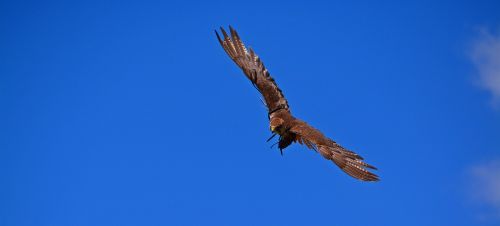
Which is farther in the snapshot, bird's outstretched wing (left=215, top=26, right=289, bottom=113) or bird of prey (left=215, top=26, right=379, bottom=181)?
bird's outstretched wing (left=215, top=26, right=289, bottom=113)

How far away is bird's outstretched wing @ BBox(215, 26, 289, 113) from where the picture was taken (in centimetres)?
1888

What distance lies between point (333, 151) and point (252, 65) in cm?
515

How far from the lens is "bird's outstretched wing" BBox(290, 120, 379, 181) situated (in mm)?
14867

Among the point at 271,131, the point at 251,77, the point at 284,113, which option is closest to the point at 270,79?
the point at 251,77

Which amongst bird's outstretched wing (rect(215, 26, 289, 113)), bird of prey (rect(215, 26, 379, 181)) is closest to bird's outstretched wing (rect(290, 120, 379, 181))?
A: bird of prey (rect(215, 26, 379, 181))

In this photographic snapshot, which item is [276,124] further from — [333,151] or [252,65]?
[252,65]

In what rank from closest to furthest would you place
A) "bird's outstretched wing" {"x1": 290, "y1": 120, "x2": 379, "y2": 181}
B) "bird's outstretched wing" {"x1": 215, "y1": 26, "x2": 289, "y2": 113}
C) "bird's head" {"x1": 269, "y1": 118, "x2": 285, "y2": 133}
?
"bird's outstretched wing" {"x1": 290, "y1": 120, "x2": 379, "y2": 181} < "bird's head" {"x1": 269, "y1": 118, "x2": 285, "y2": 133} < "bird's outstretched wing" {"x1": 215, "y1": 26, "x2": 289, "y2": 113}

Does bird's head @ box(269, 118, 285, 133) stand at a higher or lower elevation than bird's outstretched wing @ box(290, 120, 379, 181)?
higher

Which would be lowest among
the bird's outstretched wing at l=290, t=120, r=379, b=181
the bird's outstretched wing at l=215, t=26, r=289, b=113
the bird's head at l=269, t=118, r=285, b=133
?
the bird's outstretched wing at l=290, t=120, r=379, b=181

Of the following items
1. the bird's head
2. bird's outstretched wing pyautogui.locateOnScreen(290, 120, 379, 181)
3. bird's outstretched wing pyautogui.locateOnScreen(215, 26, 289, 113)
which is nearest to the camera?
bird's outstretched wing pyautogui.locateOnScreen(290, 120, 379, 181)

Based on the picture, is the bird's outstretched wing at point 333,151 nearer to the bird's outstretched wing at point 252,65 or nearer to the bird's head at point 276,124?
the bird's head at point 276,124

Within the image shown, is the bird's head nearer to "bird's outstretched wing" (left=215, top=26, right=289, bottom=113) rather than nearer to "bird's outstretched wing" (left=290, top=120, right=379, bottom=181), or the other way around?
"bird's outstretched wing" (left=290, top=120, right=379, bottom=181)

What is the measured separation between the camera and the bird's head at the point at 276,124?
16094mm

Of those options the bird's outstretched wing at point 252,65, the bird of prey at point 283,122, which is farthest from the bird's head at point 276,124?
the bird's outstretched wing at point 252,65
